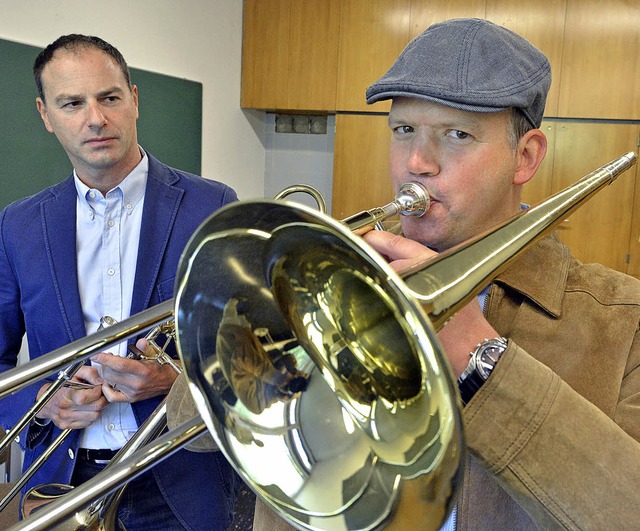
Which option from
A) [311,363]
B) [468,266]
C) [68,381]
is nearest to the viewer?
[468,266]

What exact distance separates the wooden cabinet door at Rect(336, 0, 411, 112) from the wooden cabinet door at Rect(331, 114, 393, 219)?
0.13 meters

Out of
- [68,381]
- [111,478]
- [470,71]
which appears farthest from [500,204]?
[68,381]

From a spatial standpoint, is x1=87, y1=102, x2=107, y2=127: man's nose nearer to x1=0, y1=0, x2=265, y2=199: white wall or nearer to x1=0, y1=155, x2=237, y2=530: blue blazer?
x1=0, y1=155, x2=237, y2=530: blue blazer

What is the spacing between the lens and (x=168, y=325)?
1487 mm

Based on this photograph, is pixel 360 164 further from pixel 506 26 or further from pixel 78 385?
pixel 78 385

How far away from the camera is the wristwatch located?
77 centimetres

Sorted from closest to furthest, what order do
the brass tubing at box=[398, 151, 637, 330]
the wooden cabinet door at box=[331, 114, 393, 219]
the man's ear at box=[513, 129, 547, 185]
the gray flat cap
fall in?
1. the brass tubing at box=[398, 151, 637, 330]
2. the gray flat cap
3. the man's ear at box=[513, 129, 547, 185]
4. the wooden cabinet door at box=[331, 114, 393, 219]

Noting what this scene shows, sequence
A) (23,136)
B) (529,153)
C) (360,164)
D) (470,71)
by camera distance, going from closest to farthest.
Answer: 1. (470,71)
2. (529,153)
3. (23,136)
4. (360,164)

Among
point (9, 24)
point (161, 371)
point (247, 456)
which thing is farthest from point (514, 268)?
point (9, 24)

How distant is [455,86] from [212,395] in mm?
564

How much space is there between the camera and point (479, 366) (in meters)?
0.77

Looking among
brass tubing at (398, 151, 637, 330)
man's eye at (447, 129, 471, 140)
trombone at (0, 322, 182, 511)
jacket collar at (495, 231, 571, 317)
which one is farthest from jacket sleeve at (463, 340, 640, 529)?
trombone at (0, 322, 182, 511)

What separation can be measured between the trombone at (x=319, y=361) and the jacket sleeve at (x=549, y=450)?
0.09m

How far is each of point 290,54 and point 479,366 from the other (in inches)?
186
